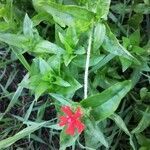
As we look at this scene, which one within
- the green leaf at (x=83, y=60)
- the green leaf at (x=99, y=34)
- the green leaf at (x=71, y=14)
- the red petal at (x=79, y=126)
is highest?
the green leaf at (x=71, y=14)

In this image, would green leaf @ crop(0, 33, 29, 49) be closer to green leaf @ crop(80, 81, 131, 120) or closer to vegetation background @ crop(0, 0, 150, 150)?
vegetation background @ crop(0, 0, 150, 150)

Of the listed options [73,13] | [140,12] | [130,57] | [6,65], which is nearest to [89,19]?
[73,13]

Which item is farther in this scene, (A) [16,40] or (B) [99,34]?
Answer: (A) [16,40]

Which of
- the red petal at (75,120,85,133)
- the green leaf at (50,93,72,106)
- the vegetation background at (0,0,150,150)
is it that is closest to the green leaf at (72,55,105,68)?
the vegetation background at (0,0,150,150)

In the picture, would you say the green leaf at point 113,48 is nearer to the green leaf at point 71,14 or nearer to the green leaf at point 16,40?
the green leaf at point 71,14

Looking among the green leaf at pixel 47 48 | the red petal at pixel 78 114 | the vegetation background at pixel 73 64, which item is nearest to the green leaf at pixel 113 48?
the vegetation background at pixel 73 64

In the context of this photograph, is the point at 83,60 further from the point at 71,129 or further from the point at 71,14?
the point at 71,129

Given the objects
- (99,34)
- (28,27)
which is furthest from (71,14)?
(28,27)

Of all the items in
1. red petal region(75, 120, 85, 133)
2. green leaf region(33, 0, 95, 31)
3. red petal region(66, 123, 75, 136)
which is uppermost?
green leaf region(33, 0, 95, 31)

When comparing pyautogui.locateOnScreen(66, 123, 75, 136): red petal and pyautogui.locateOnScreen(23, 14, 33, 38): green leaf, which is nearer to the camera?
pyautogui.locateOnScreen(66, 123, 75, 136): red petal
